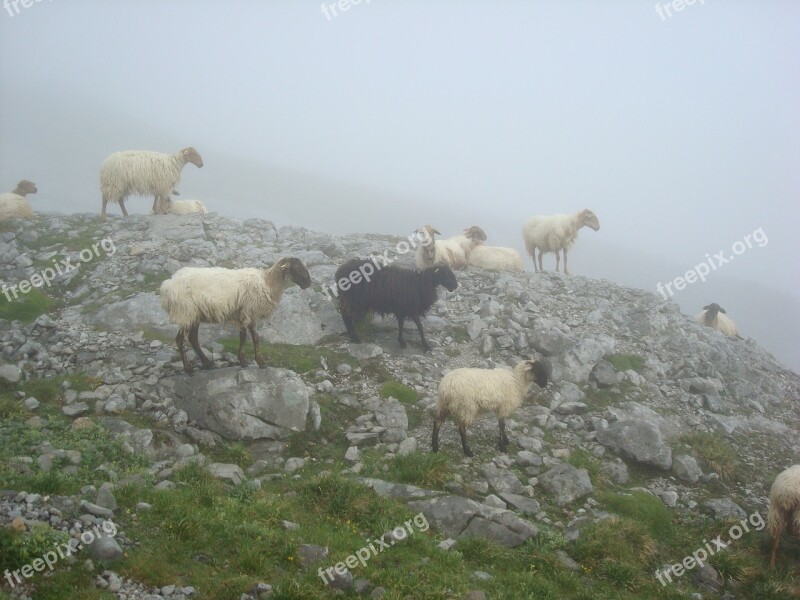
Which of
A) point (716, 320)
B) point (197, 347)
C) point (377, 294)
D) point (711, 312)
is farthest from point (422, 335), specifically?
point (716, 320)

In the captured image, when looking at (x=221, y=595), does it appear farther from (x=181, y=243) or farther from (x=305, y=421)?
(x=181, y=243)

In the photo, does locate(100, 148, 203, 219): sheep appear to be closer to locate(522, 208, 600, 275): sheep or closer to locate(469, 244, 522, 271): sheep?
locate(469, 244, 522, 271): sheep

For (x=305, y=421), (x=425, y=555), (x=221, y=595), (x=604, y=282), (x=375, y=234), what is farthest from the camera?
(x=375, y=234)

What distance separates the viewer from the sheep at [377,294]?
14.4 meters

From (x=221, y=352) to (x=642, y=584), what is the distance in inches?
388

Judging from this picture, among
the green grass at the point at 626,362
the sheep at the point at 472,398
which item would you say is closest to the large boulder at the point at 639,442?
the sheep at the point at 472,398

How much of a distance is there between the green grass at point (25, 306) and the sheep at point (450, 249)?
11.4m

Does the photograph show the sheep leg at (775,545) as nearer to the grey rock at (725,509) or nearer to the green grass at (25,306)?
the grey rock at (725,509)

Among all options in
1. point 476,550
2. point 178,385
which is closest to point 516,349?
point 476,550

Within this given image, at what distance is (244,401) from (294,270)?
329cm

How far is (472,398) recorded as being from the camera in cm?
1041

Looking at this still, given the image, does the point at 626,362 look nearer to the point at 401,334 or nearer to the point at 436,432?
the point at 401,334

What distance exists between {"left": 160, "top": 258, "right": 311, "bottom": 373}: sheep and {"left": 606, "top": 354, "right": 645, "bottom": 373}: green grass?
989 centimetres

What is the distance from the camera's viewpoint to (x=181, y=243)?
60.2 feet
